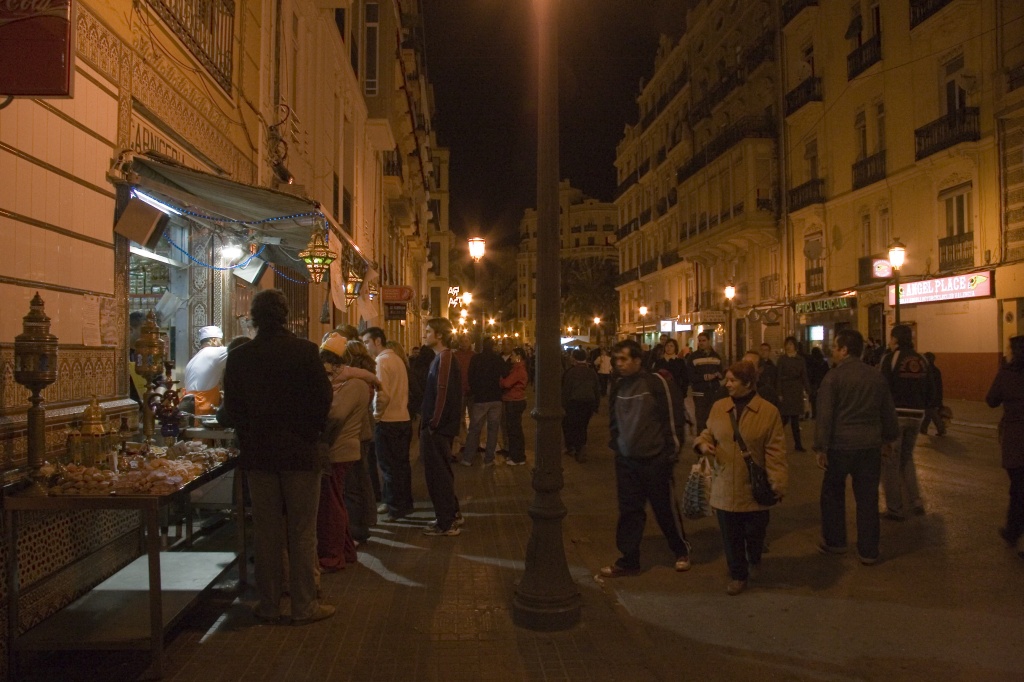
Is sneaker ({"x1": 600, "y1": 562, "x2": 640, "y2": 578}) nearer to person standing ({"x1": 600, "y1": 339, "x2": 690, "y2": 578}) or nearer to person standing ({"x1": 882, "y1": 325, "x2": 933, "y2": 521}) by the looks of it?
person standing ({"x1": 600, "y1": 339, "x2": 690, "y2": 578})

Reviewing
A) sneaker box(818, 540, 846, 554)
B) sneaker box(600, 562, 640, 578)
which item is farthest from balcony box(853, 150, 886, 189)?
sneaker box(600, 562, 640, 578)

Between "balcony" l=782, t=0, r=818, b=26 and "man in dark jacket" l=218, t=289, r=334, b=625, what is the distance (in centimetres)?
3107

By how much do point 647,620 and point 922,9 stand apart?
24751mm

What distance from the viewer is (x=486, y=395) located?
11.8 m

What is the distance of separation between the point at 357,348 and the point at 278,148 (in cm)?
564

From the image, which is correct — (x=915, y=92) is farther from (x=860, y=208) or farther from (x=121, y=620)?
(x=121, y=620)

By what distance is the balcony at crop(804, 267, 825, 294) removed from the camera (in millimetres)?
30688

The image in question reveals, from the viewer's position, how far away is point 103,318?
5.57 metres

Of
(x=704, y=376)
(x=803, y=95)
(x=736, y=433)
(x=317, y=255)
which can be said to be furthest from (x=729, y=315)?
(x=736, y=433)

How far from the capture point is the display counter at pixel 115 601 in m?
3.94

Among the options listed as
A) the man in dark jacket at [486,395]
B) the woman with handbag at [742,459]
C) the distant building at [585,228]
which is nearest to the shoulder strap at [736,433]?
the woman with handbag at [742,459]

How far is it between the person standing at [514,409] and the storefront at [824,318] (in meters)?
18.1

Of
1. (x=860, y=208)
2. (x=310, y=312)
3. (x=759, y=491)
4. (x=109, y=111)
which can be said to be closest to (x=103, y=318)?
(x=109, y=111)

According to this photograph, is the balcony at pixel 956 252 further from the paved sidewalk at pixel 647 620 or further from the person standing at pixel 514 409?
the paved sidewalk at pixel 647 620
